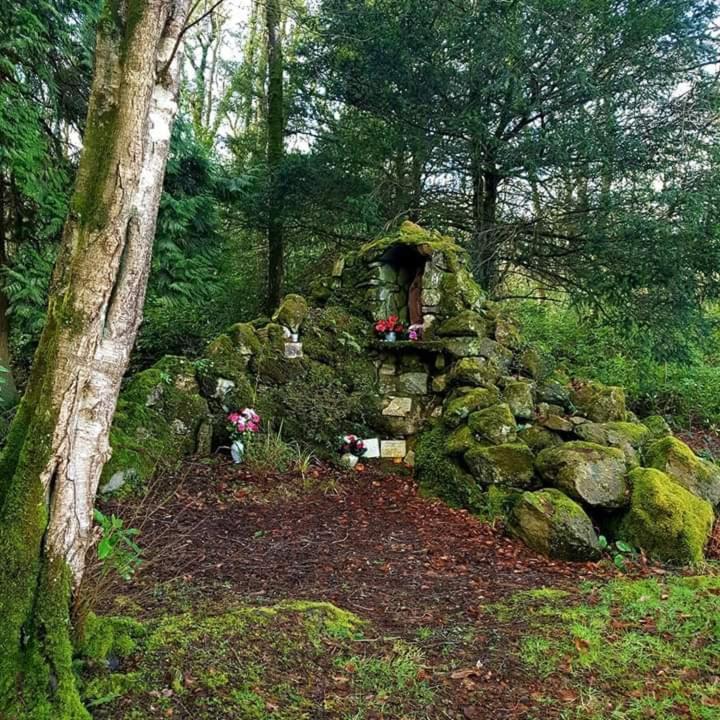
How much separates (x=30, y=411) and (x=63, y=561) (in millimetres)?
447

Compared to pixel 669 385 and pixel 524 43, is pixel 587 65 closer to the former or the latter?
pixel 524 43

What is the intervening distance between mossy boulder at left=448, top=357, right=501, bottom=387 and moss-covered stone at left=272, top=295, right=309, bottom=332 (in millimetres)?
1521

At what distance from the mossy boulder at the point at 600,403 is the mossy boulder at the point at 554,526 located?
1490 millimetres

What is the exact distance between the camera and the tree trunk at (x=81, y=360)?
1.54 meters

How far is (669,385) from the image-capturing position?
289 inches

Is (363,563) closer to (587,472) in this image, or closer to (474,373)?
(587,472)

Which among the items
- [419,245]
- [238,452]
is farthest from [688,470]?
[238,452]

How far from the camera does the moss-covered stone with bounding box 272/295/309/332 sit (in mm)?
5250

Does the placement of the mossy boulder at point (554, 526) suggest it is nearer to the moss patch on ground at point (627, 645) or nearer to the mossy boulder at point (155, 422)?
the moss patch on ground at point (627, 645)

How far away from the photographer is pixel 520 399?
466cm

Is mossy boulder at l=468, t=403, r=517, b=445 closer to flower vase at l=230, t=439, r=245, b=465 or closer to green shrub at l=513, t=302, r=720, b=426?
flower vase at l=230, t=439, r=245, b=465

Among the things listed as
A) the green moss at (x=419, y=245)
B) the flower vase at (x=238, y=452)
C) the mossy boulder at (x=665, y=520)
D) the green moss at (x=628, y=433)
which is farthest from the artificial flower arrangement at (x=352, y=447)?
the mossy boulder at (x=665, y=520)

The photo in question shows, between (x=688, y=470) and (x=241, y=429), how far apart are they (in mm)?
3368

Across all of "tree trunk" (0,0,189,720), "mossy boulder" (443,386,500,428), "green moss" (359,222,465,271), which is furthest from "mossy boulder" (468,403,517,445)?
"tree trunk" (0,0,189,720)
